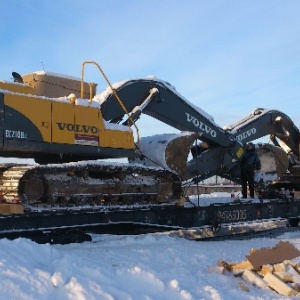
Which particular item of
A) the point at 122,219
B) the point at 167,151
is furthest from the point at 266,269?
the point at 167,151

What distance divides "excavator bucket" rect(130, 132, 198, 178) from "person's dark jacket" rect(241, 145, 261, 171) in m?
2.71

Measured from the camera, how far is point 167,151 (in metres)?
9.73

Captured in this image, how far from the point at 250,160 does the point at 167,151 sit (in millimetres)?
3549

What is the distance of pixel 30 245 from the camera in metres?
5.81

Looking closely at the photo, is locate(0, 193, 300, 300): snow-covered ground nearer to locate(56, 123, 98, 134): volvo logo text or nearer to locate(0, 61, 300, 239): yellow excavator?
locate(0, 61, 300, 239): yellow excavator

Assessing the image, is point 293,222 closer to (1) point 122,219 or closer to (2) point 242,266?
(1) point 122,219

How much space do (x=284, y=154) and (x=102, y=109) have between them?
7146 millimetres

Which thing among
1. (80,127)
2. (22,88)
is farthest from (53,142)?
(22,88)

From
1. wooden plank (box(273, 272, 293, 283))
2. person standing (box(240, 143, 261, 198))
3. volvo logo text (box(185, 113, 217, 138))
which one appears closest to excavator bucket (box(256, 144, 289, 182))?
person standing (box(240, 143, 261, 198))

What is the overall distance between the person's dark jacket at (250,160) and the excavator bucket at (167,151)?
271 centimetres

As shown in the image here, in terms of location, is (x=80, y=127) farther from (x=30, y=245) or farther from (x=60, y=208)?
(x=30, y=245)

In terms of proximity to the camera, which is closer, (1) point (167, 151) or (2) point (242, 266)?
(2) point (242, 266)

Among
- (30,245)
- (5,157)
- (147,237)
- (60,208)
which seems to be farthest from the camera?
(147,237)

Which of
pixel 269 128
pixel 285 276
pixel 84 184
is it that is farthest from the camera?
pixel 269 128
